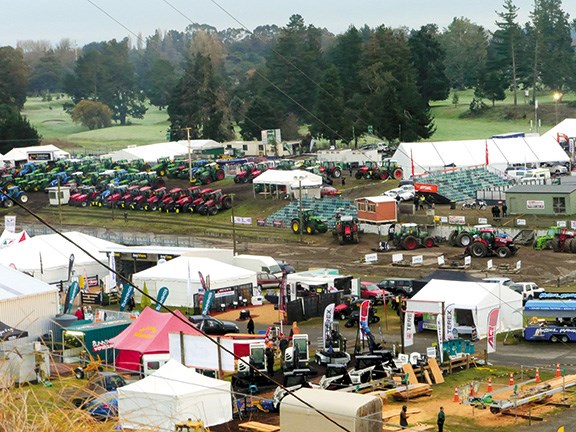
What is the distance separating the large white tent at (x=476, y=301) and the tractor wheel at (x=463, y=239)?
13.5 metres

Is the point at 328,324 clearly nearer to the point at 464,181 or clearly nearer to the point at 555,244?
the point at 555,244

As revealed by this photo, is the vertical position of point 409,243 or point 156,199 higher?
point 156,199

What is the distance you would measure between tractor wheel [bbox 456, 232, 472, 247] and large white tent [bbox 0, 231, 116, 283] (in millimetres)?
13100

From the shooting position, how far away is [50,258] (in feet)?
126

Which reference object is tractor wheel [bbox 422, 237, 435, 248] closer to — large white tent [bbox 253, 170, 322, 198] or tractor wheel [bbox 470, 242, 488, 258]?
tractor wheel [bbox 470, 242, 488, 258]

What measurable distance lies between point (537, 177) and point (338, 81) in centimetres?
3187

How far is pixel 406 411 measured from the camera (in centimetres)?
2089

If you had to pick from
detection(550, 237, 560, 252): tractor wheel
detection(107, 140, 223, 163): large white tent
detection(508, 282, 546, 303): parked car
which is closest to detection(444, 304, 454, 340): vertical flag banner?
detection(508, 282, 546, 303): parked car

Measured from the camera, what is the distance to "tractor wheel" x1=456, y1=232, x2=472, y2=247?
42659 mm

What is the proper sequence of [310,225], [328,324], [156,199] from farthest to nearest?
[156,199]
[310,225]
[328,324]

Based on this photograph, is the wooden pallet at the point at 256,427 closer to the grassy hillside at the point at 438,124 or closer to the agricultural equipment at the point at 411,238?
the agricultural equipment at the point at 411,238

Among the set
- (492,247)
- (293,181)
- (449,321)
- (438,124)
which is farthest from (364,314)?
(438,124)

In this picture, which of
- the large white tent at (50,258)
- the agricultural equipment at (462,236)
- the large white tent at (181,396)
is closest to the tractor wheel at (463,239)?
the agricultural equipment at (462,236)

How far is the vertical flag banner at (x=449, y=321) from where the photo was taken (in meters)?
25.9
